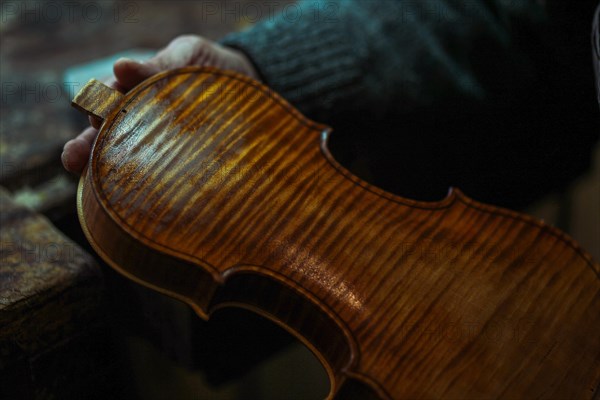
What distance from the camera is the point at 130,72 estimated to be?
2.25 ft

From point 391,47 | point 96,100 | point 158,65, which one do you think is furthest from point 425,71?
point 96,100

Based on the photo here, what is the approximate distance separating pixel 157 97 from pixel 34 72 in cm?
79

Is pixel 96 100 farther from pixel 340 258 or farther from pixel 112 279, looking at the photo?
pixel 112 279

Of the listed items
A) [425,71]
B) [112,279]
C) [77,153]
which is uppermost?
[425,71]

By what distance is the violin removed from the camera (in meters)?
0.51

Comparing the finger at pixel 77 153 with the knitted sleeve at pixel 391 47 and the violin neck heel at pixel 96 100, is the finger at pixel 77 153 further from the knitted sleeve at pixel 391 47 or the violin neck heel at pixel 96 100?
the knitted sleeve at pixel 391 47

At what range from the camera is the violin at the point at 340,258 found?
51 cm

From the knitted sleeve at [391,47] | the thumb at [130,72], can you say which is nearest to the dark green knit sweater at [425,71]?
the knitted sleeve at [391,47]

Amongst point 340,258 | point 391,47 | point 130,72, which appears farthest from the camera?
point 391,47

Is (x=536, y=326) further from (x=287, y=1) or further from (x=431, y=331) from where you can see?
(x=287, y=1)

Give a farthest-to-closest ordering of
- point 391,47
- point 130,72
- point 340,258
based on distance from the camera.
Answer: point 391,47 → point 130,72 → point 340,258

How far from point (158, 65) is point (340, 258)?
36cm

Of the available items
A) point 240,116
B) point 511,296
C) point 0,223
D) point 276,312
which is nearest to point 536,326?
point 511,296

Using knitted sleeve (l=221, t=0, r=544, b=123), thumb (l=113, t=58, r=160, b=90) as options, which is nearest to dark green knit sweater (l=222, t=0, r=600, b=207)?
knitted sleeve (l=221, t=0, r=544, b=123)
